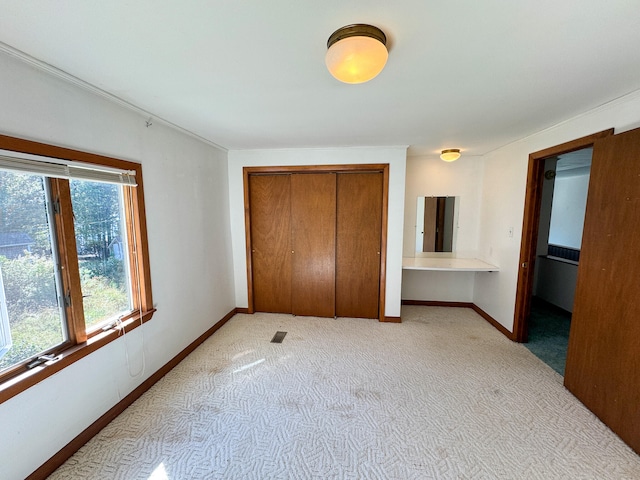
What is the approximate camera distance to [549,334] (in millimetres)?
3070

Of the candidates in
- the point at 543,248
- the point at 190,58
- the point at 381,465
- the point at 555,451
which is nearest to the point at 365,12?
the point at 190,58

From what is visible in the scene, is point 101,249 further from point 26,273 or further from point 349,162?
point 349,162

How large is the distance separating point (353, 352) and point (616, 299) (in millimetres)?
2041

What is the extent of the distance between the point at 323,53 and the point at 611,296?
240cm

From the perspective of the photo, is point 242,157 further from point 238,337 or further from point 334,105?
point 238,337

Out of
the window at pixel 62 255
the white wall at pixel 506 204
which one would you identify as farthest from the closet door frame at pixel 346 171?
the window at pixel 62 255

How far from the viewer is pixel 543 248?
13.5 ft

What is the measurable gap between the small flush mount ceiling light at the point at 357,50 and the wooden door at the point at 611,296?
179 centimetres

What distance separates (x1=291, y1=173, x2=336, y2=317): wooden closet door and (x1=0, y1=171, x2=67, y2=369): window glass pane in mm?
2335

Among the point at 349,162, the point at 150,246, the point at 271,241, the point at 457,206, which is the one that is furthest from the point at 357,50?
the point at 457,206

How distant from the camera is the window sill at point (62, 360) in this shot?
128cm

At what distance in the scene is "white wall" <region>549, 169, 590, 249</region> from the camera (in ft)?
15.0

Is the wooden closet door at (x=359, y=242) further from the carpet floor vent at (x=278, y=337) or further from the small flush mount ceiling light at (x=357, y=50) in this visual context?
the small flush mount ceiling light at (x=357, y=50)

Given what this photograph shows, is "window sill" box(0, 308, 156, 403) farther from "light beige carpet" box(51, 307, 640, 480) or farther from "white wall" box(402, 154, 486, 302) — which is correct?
"white wall" box(402, 154, 486, 302)
